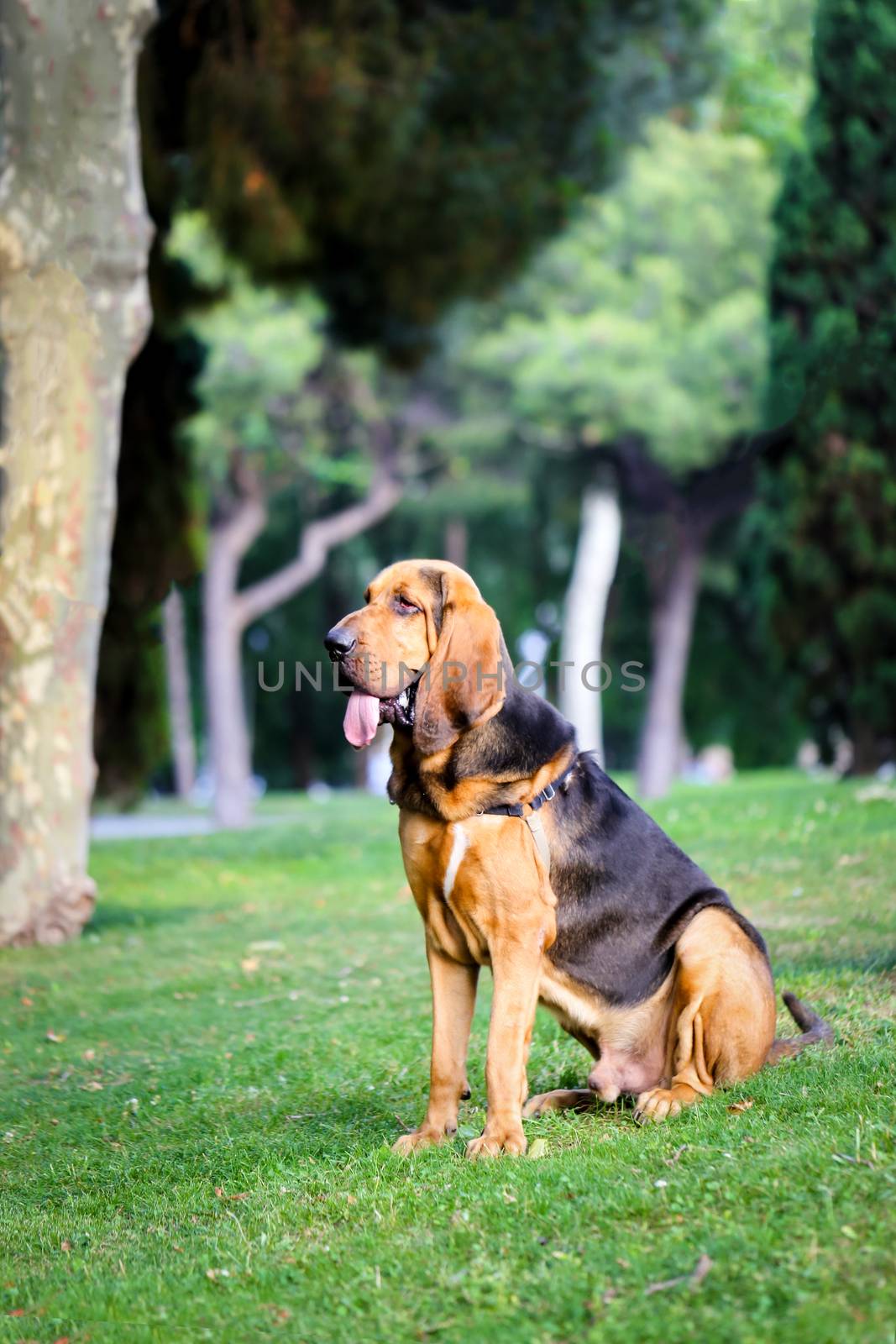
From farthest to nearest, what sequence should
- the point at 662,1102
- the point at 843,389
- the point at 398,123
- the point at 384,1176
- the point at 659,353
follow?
the point at 659,353 < the point at 843,389 < the point at 398,123 < the point at 662,1102 < the point at 384,1176

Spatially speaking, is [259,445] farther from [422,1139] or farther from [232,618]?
[422,1139]

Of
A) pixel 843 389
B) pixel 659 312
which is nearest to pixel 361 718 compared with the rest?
pixel 843 389

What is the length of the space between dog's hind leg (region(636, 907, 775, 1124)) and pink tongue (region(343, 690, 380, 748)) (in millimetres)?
1396

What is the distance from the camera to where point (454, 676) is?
178 inches

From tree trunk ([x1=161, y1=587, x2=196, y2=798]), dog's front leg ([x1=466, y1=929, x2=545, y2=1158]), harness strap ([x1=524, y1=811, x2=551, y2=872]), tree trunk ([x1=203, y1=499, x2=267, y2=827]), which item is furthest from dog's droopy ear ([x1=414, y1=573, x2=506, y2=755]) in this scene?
tree trunk ([x1=161, y1=587, x2=196, y2=798])

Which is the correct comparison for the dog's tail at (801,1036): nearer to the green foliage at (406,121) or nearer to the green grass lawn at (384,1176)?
the green grass lawn at (384,1176)

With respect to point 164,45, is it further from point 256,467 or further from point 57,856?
point 256,467

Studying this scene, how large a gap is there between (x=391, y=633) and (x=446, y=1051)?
4.79ft

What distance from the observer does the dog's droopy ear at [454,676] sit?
4.52 m

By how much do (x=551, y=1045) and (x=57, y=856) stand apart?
4.30 meters

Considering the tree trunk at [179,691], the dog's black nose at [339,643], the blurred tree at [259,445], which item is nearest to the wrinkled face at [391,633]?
the dog's black nose at [339,643]

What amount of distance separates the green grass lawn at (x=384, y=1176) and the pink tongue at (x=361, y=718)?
55.3 inches

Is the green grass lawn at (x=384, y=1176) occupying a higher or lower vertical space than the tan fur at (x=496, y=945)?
lower

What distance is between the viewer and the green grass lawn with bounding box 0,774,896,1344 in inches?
131
